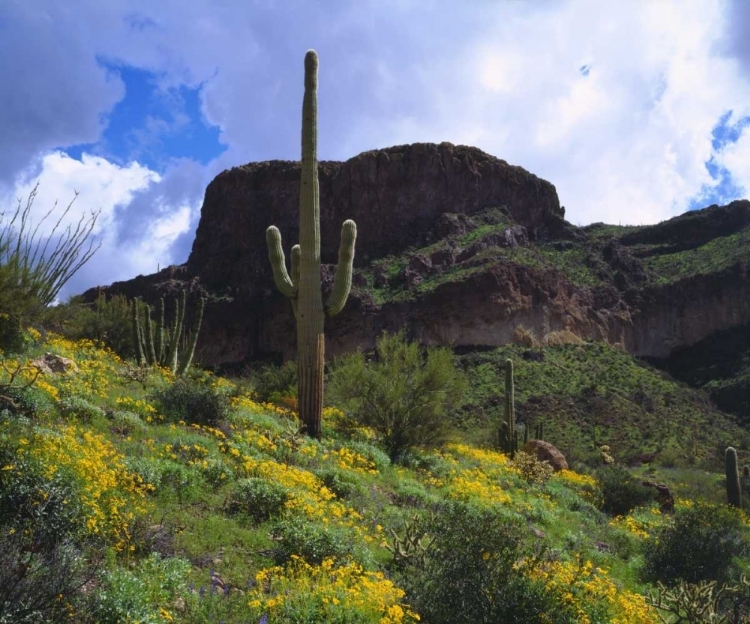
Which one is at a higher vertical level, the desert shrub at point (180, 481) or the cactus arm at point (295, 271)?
the cactus arm at point (295, 271)

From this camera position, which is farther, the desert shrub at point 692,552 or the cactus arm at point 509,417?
the cactus arm at point 509,417

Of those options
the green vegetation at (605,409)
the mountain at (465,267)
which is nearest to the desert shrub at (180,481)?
the green vegetation at (605,409)

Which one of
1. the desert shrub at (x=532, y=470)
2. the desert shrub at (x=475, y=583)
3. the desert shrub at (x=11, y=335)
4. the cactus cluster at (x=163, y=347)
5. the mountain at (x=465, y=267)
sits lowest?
the desert shrub at (x=475, y=583)

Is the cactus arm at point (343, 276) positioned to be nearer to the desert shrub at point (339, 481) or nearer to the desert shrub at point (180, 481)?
the desert shrub at point (339, 481)

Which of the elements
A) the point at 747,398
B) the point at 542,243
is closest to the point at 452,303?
the point at 542,243

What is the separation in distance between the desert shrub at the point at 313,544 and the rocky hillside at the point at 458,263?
186 ft

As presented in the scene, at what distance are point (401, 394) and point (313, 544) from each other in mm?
8561

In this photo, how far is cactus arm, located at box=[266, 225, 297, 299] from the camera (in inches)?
531

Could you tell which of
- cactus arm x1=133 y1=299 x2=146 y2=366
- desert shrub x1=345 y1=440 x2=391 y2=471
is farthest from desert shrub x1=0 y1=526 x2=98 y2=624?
cactus arm x1=133 y1=299 x2=146 y2=366

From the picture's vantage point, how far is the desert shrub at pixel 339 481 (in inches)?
333

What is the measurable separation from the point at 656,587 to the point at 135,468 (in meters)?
7.03

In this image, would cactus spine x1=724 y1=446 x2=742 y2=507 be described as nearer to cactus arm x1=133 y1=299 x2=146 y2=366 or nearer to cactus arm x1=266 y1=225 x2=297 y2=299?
cactus arm x1=266 y1=225 x2=297 y2=299

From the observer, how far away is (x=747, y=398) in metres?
49.4

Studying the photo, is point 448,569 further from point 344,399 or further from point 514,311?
point 514,311
